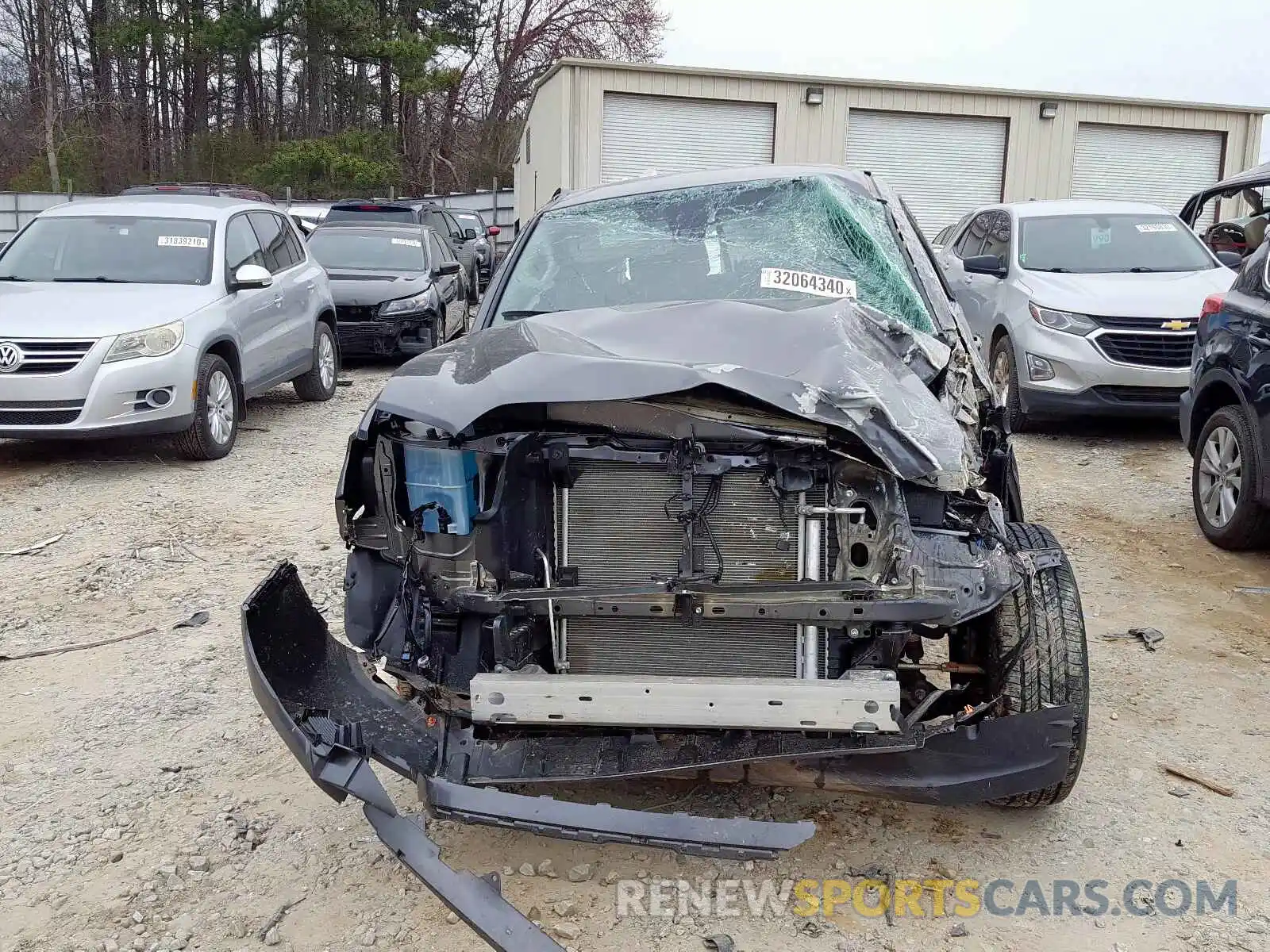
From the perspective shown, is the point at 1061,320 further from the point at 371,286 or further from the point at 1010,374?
the point at 371,286

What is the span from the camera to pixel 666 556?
2881 millimetres

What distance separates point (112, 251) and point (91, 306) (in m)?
0.96

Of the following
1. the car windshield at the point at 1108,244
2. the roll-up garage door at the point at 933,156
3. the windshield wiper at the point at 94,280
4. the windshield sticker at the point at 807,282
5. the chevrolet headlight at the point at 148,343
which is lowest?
the chevrolet headlight at the point at 148,343

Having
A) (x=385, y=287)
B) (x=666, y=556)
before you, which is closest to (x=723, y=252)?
(x=666, y=556)

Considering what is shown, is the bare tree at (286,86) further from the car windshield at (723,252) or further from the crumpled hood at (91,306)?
the car windshield at (723,252)

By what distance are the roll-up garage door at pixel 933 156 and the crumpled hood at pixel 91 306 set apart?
523 inches

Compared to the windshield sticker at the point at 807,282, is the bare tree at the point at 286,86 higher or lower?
higher

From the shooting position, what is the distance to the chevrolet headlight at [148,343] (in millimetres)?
6758

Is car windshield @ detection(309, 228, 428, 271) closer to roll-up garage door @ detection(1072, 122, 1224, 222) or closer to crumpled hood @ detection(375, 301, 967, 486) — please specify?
crumpled hood @ detection(375, 301, 967, 486)

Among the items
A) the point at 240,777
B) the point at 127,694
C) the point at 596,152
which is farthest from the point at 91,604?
the point at 596,152

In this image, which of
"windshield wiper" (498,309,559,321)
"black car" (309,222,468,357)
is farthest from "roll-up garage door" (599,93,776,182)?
"windshield wiper" (498,309,559,321)

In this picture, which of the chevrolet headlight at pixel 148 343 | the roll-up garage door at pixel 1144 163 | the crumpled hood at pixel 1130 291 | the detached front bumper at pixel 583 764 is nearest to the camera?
the detached front bumper at pixel 583 764

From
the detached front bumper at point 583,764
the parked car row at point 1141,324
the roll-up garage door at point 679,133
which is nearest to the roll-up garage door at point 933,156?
the roll-up garage door at point 679,133

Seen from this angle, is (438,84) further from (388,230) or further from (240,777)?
(240,777)
